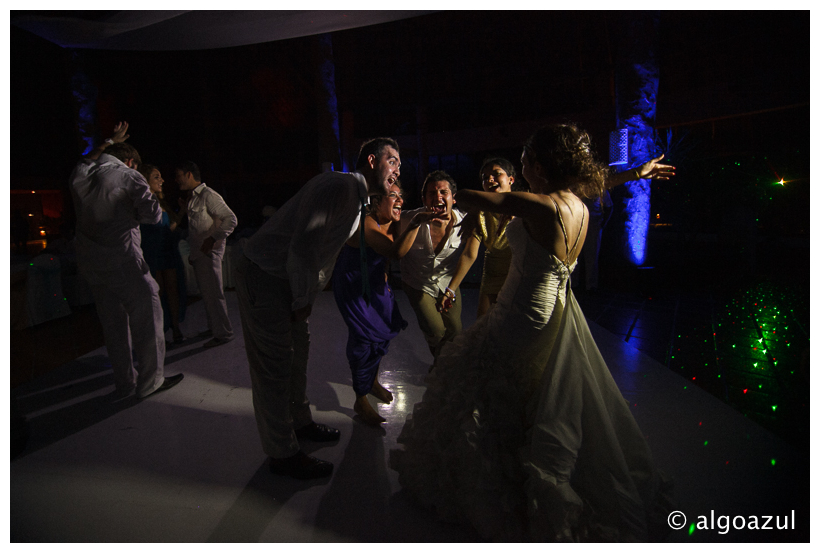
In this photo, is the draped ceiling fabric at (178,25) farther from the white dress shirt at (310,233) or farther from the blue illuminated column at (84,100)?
the blue illuminated column at (84,100)

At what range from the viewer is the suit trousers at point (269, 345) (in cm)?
177

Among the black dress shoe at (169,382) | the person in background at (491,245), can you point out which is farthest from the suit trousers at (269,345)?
the black dress shoe at (169,382)

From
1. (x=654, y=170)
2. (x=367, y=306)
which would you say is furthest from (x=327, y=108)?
(x=654, y=170)

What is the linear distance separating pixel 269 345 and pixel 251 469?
2.03 ft

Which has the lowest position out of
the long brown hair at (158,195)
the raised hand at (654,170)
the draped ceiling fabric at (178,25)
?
the raised hand at (654,170)

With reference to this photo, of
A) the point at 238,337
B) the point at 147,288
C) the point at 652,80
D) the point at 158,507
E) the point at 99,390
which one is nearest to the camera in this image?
the point at 158,507

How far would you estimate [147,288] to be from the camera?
2.67 meters

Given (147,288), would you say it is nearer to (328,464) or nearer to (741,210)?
(328,464)

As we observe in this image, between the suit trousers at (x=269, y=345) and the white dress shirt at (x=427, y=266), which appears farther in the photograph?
the white dress shirt at (x=427, y=266)

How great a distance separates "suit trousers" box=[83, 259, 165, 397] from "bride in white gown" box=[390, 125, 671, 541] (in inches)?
75.8

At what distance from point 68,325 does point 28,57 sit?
5.90 meters

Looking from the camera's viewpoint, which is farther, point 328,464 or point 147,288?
point 147,288

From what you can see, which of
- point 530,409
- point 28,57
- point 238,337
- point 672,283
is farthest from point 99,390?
point 28,57

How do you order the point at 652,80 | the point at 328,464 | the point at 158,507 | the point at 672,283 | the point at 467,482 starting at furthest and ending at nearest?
the point at 672,283 < the point at 652,80 < the point at 328,464 < the point at 158,507 < the point at 467,482
